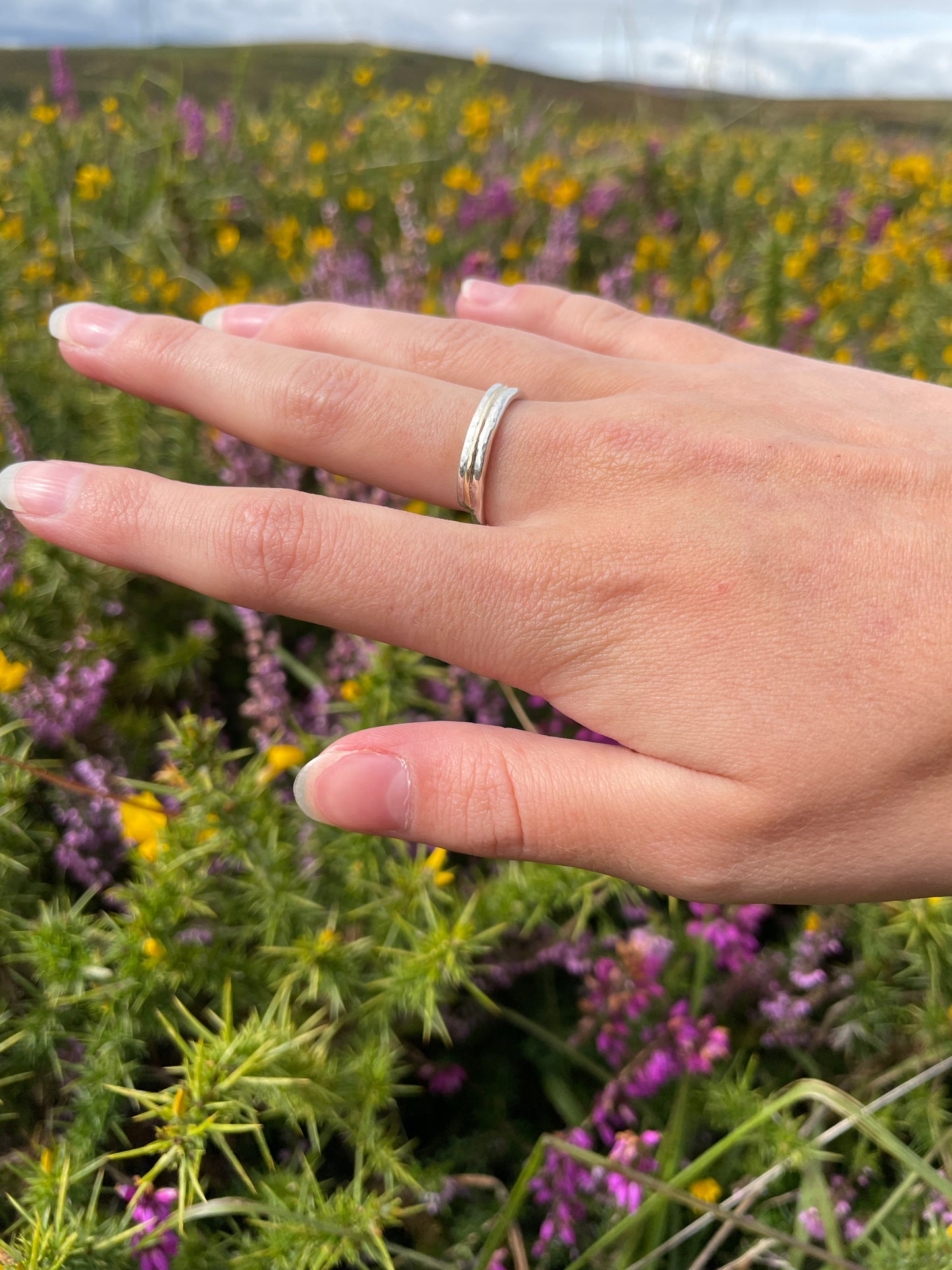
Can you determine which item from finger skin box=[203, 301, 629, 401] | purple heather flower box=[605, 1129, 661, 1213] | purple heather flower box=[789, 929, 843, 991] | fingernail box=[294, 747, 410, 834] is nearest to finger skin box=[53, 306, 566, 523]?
finger skin box=[203, 301, 629, 401]

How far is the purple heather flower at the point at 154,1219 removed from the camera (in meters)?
1.14

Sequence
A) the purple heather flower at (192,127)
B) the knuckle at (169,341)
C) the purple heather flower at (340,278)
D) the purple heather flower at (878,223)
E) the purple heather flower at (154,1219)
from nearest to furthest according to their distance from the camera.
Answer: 1. the purple heather flower at (154,1219)
2. the knuckle at (169,341)
3. the purple heather flower at (340,278)
4. the purple heather flower at (192,127)
5. the purple heather flower at (878,223)

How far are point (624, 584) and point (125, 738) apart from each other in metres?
1.18

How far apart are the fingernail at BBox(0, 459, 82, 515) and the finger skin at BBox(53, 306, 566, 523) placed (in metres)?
0.34

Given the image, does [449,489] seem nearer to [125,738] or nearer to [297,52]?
[125,738]

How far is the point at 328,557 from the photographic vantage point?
1416 mm

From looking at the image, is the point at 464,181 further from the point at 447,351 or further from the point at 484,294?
the point at 447,351

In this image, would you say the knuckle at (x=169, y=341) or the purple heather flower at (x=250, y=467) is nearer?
the knuckle at (x=169, y=341)

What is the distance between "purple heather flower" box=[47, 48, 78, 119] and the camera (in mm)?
3709

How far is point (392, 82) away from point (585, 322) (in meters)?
4.63

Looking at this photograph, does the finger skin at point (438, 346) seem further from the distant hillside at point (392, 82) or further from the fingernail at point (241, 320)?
the distant hillside at point (392, 82)

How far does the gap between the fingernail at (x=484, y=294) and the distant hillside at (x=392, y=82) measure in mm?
3065

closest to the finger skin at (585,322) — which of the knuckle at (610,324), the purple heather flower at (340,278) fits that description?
the knuckle at (610,324)

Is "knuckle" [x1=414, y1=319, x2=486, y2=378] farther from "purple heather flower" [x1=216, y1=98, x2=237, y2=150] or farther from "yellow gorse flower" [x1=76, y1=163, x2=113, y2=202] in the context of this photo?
"purple heather flower" [x1=216, y1=98, x2=237, y2=150]
